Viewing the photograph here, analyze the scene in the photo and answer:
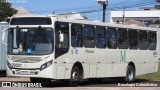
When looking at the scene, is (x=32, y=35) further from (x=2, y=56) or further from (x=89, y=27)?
(x=2, y=56)

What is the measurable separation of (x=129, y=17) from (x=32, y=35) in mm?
118614

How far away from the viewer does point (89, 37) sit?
74.2 feet

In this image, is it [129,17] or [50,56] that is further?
[129,17]

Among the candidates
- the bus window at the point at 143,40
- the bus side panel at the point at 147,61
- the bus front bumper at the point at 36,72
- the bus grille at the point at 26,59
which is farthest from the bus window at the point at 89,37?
the bus side panel at the point at 147,61

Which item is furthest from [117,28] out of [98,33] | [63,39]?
[63,39]

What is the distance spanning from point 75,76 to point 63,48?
1.64 m

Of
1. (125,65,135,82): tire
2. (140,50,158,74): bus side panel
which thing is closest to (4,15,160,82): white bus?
(125,65,135,82): tire

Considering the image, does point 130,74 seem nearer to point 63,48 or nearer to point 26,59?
point 63,48

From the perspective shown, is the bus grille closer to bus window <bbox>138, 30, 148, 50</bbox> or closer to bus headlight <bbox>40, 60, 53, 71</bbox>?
bus headlight <bbox>40, 60, 53, 71</bbox>

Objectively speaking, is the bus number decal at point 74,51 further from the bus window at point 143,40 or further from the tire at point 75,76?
the bus window at point 143,40

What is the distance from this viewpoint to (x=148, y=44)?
28.4 meters

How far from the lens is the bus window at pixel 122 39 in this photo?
2534 centimetres

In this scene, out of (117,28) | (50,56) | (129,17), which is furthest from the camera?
(129,17)

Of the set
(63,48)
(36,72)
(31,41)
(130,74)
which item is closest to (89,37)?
(63,48)
